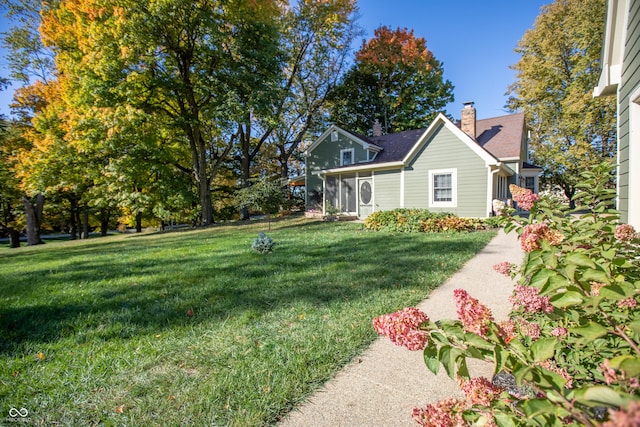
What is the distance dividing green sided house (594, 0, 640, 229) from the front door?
11.0 m

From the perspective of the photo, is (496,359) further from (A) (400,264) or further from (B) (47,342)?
(A) (400,264)

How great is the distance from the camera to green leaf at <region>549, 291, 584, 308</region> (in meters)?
0.88

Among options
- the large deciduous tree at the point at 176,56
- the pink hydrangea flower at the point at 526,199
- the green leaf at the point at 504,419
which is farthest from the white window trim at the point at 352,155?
the green leaf at the point at 504,419

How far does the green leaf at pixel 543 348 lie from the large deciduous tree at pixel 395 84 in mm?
26483

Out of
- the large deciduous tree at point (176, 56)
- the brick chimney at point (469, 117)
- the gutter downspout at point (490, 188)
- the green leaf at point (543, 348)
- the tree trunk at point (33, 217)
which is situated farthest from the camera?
the tree trunk at point (33, 217)

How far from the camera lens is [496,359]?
34.6 inches

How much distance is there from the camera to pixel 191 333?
3.01 m

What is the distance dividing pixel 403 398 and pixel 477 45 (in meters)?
15.5

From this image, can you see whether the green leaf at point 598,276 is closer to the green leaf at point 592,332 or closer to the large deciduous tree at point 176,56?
the green leaf at point 592,332

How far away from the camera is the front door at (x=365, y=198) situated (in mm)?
15039

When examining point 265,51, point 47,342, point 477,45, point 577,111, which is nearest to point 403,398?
point 47,342

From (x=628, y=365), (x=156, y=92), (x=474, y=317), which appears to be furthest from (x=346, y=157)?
(x=628, y=365)

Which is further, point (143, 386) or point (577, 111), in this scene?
point (577, 111)

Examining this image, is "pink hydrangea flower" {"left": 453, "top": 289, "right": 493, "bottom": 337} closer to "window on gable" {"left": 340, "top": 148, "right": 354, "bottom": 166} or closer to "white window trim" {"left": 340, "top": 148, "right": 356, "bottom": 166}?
"white window trim" {"left": 340, "top": 148, "right": 356, "bottom": 166}
